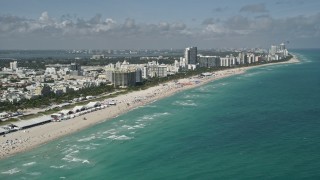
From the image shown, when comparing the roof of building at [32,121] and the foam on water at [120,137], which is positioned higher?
the roof of building at [32,121]

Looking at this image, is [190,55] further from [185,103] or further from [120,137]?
[120,137]

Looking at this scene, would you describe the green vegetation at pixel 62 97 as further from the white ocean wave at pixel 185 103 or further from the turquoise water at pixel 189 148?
the turquoise water at pixel 189 148

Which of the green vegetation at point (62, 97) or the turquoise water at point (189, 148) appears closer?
the turquoise water at point (189, 148)

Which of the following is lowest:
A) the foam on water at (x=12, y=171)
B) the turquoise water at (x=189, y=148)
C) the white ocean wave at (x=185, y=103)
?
the foam on water at (x=12, y=171)

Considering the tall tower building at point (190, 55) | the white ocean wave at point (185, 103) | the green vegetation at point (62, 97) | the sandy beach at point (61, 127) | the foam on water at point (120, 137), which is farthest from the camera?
the tall tower building at point (190, 55)

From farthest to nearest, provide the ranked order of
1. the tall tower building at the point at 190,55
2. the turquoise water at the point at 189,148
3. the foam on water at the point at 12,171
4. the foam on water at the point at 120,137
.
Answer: the tall tower building at the point at 190,55
the foam on water at the point at 120,137
the foam on water at the point at 12,171
the turquoise water at the point at 189,148

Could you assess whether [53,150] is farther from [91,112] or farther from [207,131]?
[91,112]

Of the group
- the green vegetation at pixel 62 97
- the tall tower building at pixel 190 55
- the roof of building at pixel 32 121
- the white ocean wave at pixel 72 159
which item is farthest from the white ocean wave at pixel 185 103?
the tall tower building at pixel 190 55

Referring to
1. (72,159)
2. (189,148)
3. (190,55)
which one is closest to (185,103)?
(189,148)

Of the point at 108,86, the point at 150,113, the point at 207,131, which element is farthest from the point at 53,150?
the point at 108,86
